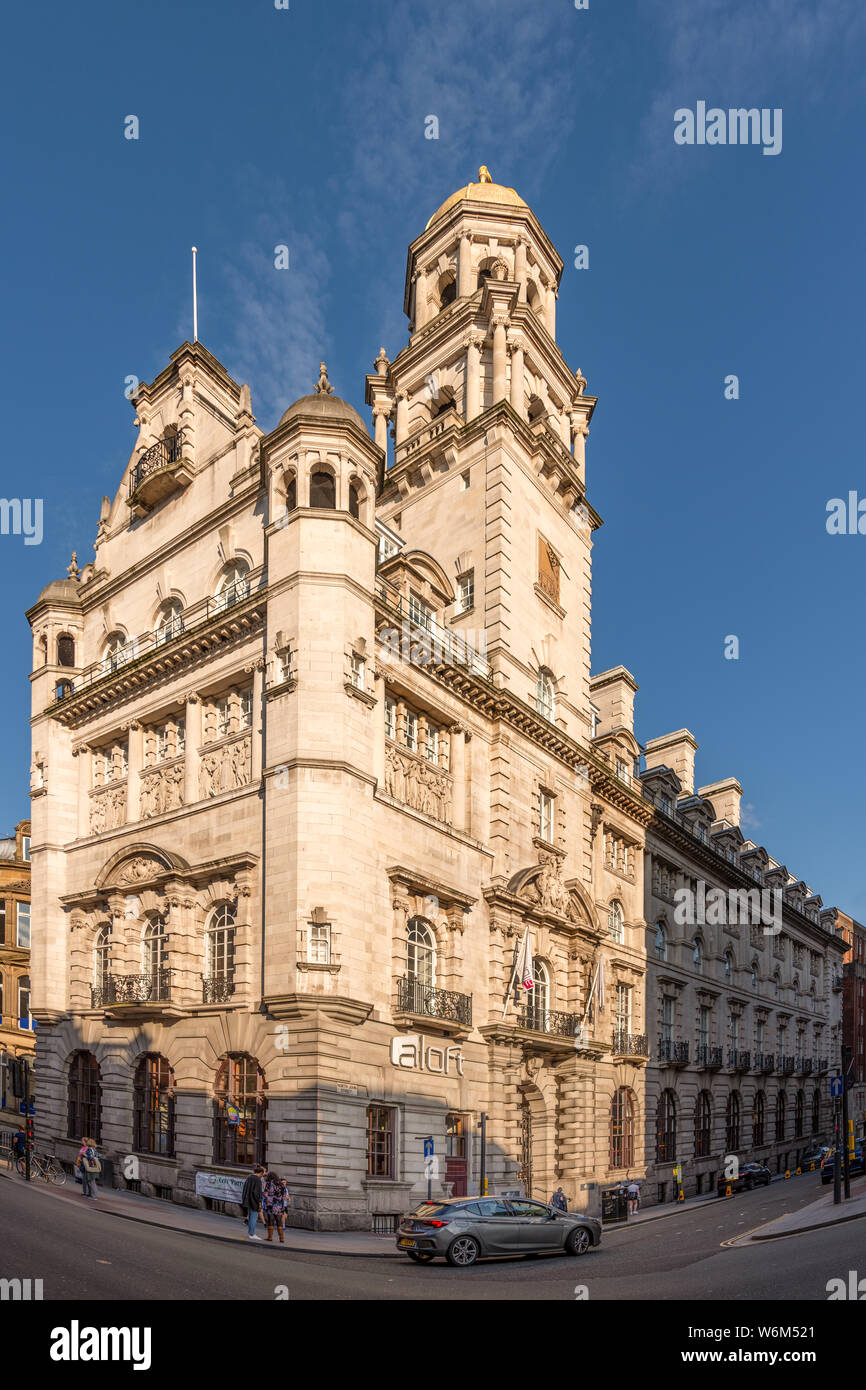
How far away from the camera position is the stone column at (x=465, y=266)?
4756 cm

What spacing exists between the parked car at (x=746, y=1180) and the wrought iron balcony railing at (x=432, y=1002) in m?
25.7

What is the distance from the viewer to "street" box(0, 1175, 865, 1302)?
14742 millimetres

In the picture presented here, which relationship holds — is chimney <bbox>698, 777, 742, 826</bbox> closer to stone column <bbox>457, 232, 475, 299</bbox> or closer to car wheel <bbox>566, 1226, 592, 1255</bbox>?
stone column <bbox>457, 232, 475, 299</bbox>

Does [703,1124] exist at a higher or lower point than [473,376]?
lower

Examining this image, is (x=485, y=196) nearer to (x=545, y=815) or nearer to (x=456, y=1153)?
(x=545, y=815)

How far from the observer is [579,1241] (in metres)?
22.9

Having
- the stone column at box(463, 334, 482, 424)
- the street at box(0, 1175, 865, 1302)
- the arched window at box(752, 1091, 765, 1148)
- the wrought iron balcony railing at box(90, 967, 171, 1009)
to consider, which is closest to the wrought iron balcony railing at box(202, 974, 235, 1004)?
the wrought iron balcony railing at box(90, 967, 171, 1009)

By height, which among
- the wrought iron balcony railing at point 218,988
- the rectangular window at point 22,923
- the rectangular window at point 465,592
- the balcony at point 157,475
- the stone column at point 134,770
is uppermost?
the balcony at point 157,475

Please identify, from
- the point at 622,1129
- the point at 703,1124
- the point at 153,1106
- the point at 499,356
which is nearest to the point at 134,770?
the point at 153,1106

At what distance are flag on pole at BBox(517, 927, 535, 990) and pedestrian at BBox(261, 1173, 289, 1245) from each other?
14.0 meters

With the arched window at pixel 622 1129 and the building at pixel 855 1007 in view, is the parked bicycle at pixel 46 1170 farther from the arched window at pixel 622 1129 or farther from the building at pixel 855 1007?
the building at pixel 855 1007

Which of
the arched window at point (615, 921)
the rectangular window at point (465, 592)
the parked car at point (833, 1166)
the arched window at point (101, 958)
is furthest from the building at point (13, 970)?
the parked car at point (833, 1166)

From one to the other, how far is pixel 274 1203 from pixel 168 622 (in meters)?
21.0
